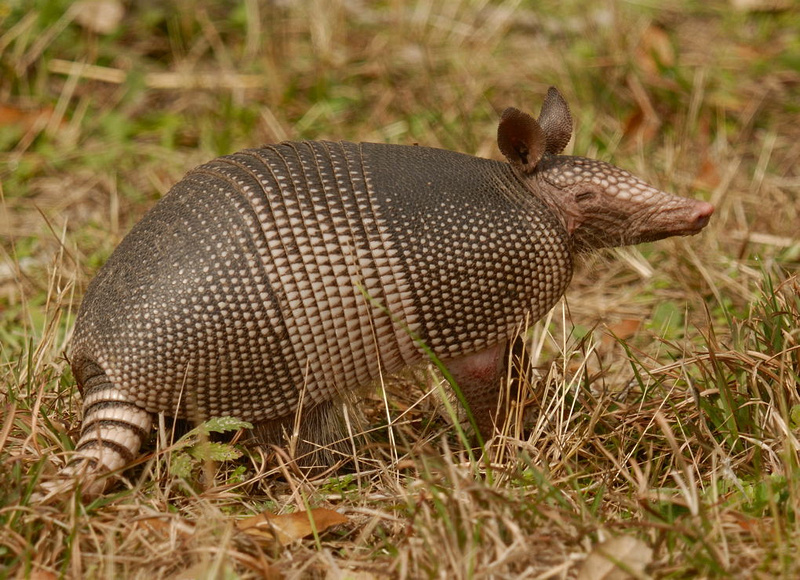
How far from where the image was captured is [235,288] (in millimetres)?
3893

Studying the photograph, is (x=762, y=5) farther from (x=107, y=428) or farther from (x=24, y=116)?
(x=107, y=428)

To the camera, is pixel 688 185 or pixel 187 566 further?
pixel 688 185

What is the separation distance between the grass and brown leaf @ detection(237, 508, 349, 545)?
4 centimetres

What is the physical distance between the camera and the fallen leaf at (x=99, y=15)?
328 inches

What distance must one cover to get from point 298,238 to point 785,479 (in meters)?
2.22

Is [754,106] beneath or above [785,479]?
above

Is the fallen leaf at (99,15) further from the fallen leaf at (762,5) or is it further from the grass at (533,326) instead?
the fallen leaf at (762,5)

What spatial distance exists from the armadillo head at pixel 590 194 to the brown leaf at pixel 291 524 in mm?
1772

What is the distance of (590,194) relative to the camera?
4379 millimetres

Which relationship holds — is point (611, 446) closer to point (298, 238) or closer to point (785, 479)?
point (785, 479)

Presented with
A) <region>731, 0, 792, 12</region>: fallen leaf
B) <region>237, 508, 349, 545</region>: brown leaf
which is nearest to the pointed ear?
<region>237, 508, 349, 545</region>: brown leaf

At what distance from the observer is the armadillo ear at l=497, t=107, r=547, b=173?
4.27 meters

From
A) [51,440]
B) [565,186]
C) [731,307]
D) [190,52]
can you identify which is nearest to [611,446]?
[565,186]

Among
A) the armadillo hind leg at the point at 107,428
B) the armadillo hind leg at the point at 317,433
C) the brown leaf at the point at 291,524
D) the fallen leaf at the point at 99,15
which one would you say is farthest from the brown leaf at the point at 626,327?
the fallen leaf at the point at 99,15
